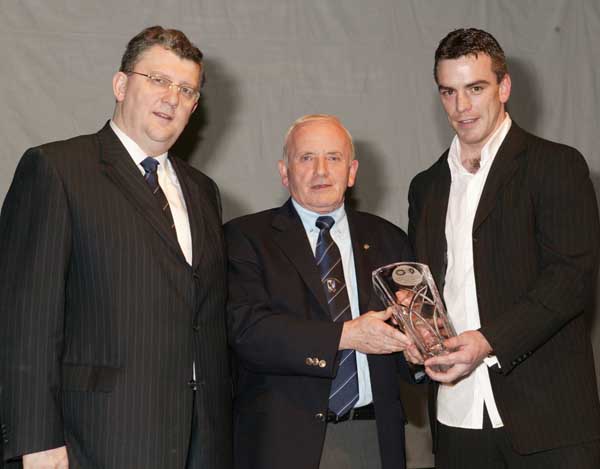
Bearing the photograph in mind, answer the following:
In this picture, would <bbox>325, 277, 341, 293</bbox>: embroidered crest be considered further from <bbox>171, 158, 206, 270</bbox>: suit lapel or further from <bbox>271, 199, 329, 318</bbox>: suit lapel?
<bbox>171, 158, 206, 270</bbox>: suit lapel

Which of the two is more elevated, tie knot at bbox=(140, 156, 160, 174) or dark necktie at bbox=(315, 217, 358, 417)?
tie knot at bbox=(140, 156, 160, 174)

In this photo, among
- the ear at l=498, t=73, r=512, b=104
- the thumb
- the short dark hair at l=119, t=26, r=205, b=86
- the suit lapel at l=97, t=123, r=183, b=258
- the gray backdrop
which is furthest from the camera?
the gray backdrop

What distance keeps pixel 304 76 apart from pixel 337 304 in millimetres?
1480

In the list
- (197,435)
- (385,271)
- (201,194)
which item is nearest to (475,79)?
A: (385,271)

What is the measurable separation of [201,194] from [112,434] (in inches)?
34.1

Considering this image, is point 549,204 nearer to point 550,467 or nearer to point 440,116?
point 550,467

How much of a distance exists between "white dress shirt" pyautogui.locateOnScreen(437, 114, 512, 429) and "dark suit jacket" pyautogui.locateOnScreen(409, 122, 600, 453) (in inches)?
1.9

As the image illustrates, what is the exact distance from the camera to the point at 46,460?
2.09 m

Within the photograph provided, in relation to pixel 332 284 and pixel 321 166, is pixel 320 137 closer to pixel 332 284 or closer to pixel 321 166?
pixel 321 166

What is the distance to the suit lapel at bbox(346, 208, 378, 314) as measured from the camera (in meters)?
2.72

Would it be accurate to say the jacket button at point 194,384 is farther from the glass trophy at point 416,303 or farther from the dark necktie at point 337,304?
the glass trophy at point 416,303

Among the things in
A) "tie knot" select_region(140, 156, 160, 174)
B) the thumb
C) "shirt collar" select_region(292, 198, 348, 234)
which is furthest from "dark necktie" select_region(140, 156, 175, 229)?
the thumb

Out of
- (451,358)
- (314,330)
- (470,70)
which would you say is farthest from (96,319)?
(470,70)

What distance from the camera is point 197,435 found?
2393 mm
